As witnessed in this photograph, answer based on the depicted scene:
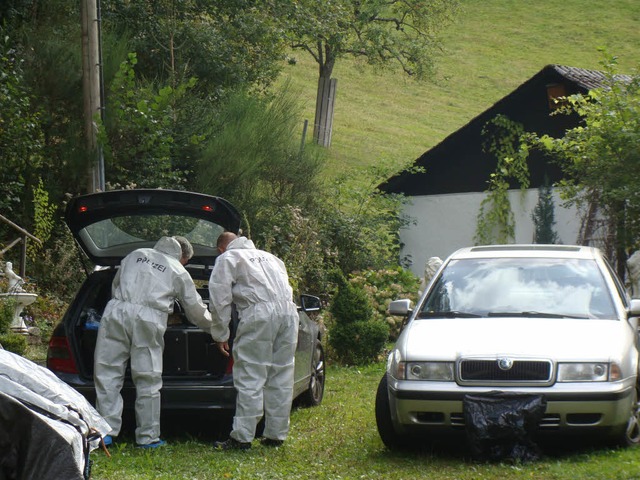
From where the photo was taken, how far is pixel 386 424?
796cm

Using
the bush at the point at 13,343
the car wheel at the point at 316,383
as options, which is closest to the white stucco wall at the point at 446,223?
the car wheel at the point at 316,383

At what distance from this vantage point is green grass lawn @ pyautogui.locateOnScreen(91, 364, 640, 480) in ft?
23.4

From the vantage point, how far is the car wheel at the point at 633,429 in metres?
7.65

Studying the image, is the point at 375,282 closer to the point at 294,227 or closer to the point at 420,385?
the point at 294,227

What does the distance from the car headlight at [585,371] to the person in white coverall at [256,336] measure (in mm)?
2220

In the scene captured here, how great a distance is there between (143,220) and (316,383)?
2633 mm

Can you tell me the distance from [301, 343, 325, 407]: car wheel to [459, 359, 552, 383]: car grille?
2965 mm

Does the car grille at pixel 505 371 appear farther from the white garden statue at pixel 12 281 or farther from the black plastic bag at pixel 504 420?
the white garden statue at pixel 12 281

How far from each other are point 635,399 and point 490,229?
53.0 feet

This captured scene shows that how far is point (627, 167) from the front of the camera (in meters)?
15.0

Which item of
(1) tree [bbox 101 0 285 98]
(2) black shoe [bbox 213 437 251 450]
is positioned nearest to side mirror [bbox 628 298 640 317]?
(2) black shoe [bbox 213 437 251 450]

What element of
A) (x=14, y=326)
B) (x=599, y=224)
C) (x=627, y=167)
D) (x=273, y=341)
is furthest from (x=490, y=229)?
(x=273, y=341)

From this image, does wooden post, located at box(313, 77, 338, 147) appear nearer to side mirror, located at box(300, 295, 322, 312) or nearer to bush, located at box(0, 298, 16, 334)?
bush, located at box(0, 298, 16, 334)

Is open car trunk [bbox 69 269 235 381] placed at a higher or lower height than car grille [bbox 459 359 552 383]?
lower
